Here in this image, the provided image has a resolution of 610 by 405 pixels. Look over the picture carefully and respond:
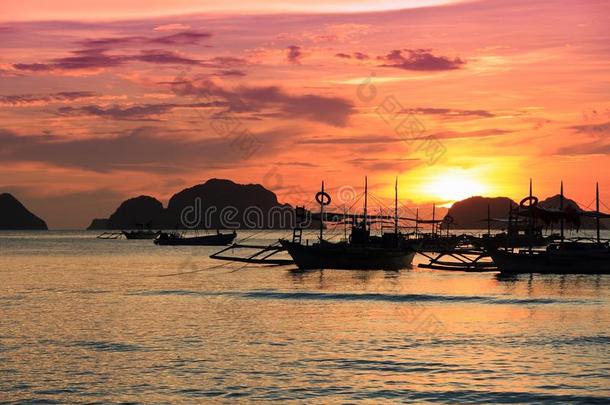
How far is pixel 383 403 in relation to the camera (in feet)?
98.3

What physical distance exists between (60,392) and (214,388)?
5.76m

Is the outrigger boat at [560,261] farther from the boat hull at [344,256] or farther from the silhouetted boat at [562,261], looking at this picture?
the boat hull at [344,256]

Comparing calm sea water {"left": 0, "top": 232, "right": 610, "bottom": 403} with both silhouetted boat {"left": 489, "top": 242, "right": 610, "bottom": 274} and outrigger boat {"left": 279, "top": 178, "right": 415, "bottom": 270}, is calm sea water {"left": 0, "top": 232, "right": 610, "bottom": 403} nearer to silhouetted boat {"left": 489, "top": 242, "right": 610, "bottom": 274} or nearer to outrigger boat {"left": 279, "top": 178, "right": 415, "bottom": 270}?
silhouetted boat {"left": 489, "top": 242, "right": 610, "bottom": 274}

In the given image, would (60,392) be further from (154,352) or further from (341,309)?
(341,309)

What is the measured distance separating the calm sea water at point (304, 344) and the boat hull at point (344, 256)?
19078 millimetres

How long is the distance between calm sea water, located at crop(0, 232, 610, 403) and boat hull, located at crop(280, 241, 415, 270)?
19.1 meters

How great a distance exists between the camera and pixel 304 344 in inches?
1719

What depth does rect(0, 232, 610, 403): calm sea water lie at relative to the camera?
32.2 metres

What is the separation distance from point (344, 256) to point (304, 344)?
59.7m

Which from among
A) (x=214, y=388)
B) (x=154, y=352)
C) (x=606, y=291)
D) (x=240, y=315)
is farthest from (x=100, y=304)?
(x=606, y=291)

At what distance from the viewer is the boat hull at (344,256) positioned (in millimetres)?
103062
